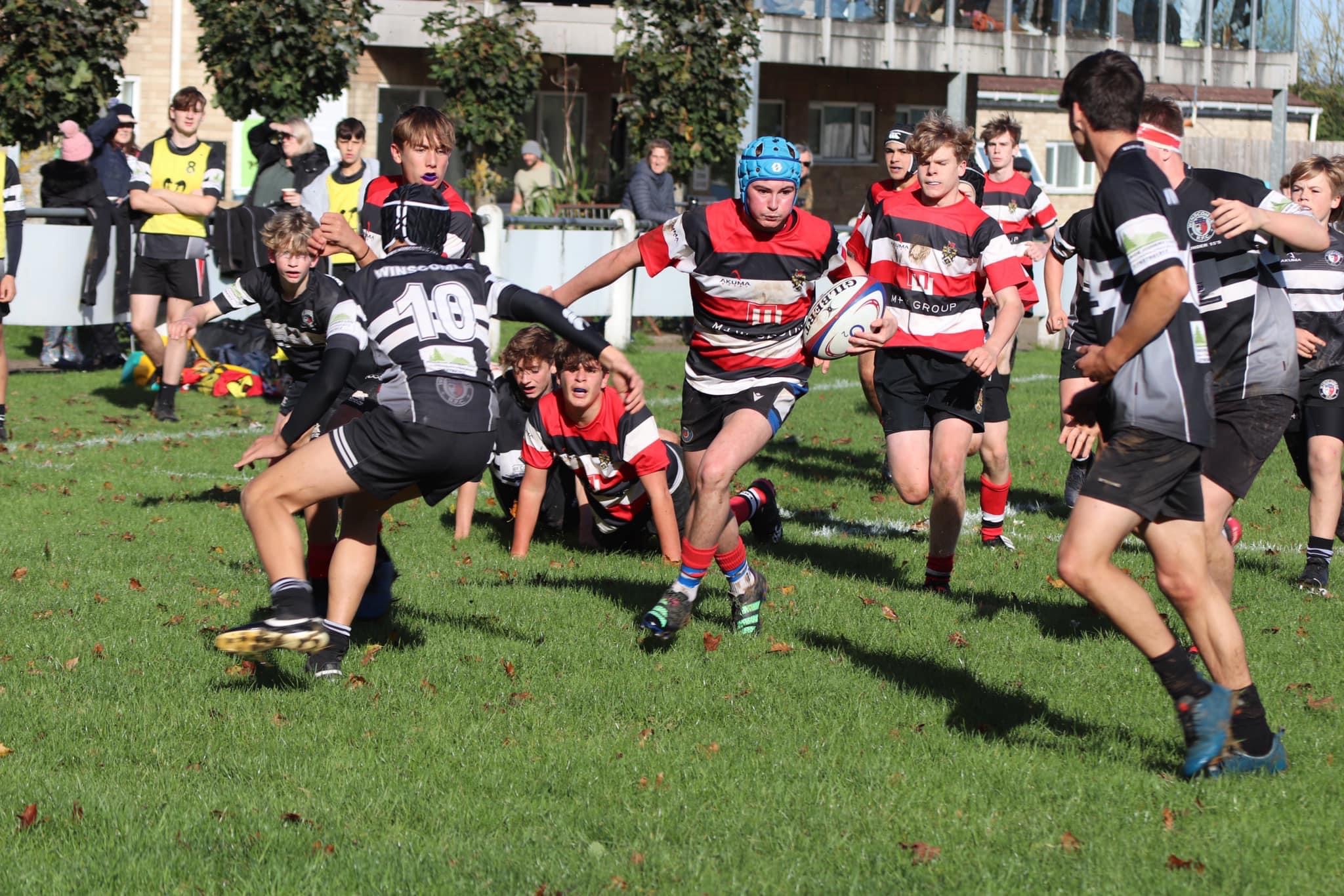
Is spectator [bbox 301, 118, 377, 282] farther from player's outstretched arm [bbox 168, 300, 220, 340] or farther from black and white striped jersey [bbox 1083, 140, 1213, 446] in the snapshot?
black and white striped jersey [bbox 1083, 140, 1213, 446]

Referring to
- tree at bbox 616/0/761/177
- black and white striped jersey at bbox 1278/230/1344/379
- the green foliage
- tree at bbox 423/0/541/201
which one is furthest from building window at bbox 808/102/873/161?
black and white striped jersey at bbox 1278/230/1344/379

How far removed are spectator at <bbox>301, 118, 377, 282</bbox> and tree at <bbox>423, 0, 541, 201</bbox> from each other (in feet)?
31.4

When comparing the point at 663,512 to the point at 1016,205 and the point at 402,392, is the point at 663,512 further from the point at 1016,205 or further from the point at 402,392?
the point at 1016,205

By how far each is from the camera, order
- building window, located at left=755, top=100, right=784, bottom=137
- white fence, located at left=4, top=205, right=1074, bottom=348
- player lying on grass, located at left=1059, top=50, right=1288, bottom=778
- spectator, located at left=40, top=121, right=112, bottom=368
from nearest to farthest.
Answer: player lying on grass, located at left=1059, top=50, right=1288, bottom=778, white fence, located at left=4, top=205, right=1074, bottom=348, spectator, located at left=40, top=121, right=112, bottom=368, building window, located at left=755, top=100, right=784, bottom=137

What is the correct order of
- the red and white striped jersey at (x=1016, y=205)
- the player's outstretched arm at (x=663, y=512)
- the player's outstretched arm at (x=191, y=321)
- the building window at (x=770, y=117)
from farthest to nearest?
1. the building window at (x=770, y=117)
2. the red and white striped jersey at (x=1016, y=205)
3. the player's outstretched arm at (x=663, y=512)
4. the player's outstretched arm at (x=191, y=321)

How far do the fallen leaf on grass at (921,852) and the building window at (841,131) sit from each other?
31586 mm

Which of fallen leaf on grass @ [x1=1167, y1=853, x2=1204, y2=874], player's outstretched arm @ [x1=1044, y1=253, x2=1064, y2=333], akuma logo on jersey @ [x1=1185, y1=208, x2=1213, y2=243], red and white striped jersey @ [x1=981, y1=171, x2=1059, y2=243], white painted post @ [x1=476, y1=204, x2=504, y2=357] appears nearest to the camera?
fallen leaf on grass @ [x1=1167, y1=853, x2=1204, y2=874]

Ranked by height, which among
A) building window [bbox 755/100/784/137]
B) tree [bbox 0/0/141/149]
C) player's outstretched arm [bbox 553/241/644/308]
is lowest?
player's outstretched arm [bbox 553/241/644/308]

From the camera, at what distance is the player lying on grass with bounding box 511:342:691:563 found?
27.0 feet

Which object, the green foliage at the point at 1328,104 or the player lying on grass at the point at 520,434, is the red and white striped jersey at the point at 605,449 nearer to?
the player lying on grass at the point at 520,434

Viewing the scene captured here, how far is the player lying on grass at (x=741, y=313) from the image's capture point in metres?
6.80

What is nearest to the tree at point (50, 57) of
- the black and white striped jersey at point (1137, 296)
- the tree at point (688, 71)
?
the tree at point (688, 71)

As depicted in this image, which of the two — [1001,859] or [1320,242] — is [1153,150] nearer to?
[1320,242]

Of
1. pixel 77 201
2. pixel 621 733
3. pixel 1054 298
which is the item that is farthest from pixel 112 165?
pixel 621 733
